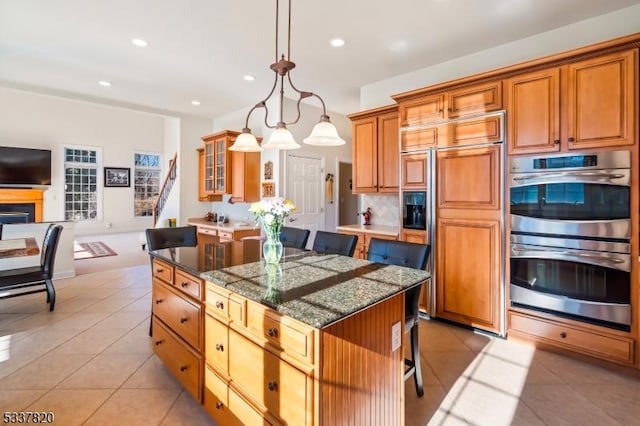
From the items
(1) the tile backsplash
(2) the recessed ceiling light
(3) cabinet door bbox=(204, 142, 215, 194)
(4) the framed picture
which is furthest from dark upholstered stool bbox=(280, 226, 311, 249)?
(4) the framed picture

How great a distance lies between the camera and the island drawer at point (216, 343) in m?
1.70

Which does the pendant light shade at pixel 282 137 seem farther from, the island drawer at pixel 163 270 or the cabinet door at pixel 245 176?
the cabinet door at pixel 245 176

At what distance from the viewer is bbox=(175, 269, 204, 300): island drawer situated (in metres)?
1.87

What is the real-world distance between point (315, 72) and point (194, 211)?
3.98m

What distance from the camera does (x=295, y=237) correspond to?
10.3 feet

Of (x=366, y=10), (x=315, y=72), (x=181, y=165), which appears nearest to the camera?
(x=366, y=10)

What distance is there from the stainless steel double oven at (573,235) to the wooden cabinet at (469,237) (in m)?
0.15

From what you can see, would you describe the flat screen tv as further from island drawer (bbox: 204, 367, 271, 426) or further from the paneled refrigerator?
the paneled refrigerator

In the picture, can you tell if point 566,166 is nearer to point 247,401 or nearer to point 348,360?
point 348,360

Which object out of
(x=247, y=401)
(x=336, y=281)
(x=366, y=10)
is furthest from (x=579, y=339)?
(x=366, y=10)

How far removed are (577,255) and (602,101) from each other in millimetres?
1182

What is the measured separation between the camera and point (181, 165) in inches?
258

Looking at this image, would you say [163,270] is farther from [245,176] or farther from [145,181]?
[145,181]

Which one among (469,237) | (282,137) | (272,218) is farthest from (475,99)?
(272,218)
